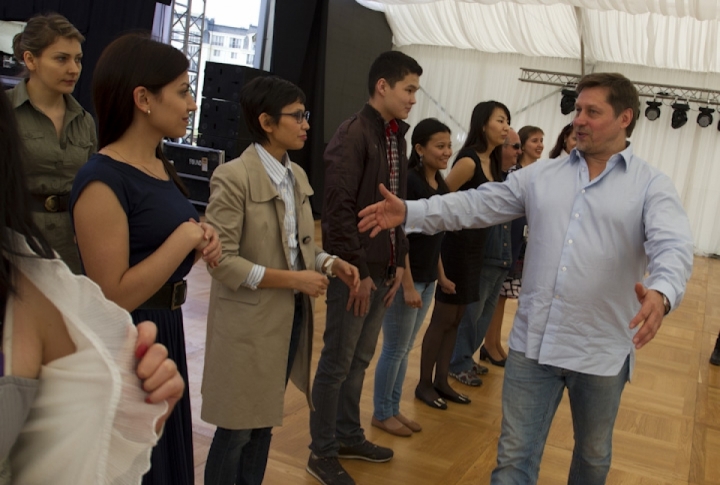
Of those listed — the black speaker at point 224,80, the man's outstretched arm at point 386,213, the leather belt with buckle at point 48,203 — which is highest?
the black speaker at point 224,80

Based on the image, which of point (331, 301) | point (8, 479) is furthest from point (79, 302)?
point (331, 301)

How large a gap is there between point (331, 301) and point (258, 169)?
767 millimetres

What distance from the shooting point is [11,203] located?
928 millimetres

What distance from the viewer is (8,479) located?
2.97 feet

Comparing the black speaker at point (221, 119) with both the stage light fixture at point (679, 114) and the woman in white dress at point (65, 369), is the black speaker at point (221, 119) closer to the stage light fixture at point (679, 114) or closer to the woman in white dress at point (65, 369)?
the stage light fixture at point (679, 114)

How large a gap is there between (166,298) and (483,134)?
2.53m

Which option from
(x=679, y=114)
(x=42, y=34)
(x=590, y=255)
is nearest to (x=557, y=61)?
(x=679, y=114)

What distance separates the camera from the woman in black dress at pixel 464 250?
3.83 meters

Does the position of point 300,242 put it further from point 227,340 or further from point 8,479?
point 8,479

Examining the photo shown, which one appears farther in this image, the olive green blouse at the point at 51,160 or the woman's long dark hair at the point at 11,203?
the olive green blouse at the point at 51,160

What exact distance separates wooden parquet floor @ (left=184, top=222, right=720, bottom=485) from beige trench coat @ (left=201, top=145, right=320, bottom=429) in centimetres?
80

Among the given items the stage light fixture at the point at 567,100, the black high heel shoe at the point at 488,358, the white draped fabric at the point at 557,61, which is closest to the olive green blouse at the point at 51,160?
the black high heel shoe at the point at 488,358

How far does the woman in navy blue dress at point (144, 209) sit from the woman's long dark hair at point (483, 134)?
2.32 m

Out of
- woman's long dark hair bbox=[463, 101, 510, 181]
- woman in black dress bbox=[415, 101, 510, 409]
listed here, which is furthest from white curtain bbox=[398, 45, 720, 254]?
woman in black dress bbox=[415, 101, 510, 409]
